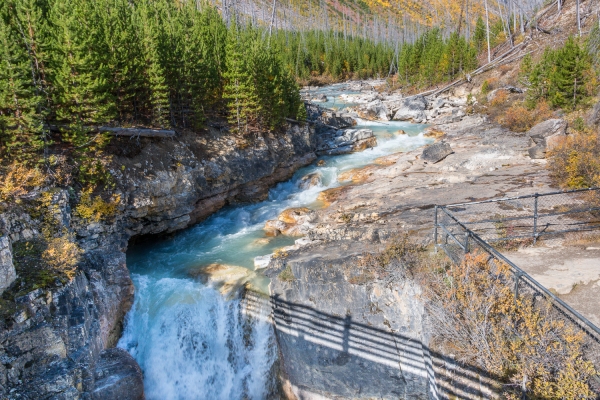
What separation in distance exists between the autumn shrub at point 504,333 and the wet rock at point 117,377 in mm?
10001

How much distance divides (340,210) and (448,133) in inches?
837

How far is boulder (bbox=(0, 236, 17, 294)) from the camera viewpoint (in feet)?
33.8

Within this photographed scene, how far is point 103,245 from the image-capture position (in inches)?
625

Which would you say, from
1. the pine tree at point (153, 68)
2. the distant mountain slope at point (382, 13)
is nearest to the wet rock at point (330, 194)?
the pine tree at point (153, 68)

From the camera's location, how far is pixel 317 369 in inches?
479

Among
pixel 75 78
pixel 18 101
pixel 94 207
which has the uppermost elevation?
pixel 75 78

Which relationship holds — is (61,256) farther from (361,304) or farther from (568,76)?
(568,76)

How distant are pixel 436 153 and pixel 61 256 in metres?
23.9

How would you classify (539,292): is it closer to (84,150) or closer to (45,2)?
(84,150)

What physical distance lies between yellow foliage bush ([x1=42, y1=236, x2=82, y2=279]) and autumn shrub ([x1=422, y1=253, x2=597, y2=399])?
11352 mm

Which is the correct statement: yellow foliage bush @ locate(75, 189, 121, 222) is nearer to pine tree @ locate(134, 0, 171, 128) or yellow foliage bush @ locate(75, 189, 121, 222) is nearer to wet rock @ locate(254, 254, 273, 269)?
pine tree @ locate(134, 0, 171, 128)

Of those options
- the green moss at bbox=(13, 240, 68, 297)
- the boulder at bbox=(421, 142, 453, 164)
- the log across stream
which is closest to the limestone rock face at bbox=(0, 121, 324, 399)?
the green moss at bbox=(13, 240, 68, 297)

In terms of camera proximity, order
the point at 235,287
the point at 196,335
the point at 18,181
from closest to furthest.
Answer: the point at 18,181 → the point at 196,335 → the point at 235,287

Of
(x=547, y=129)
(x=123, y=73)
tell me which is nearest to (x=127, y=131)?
(x=123, y=73)
